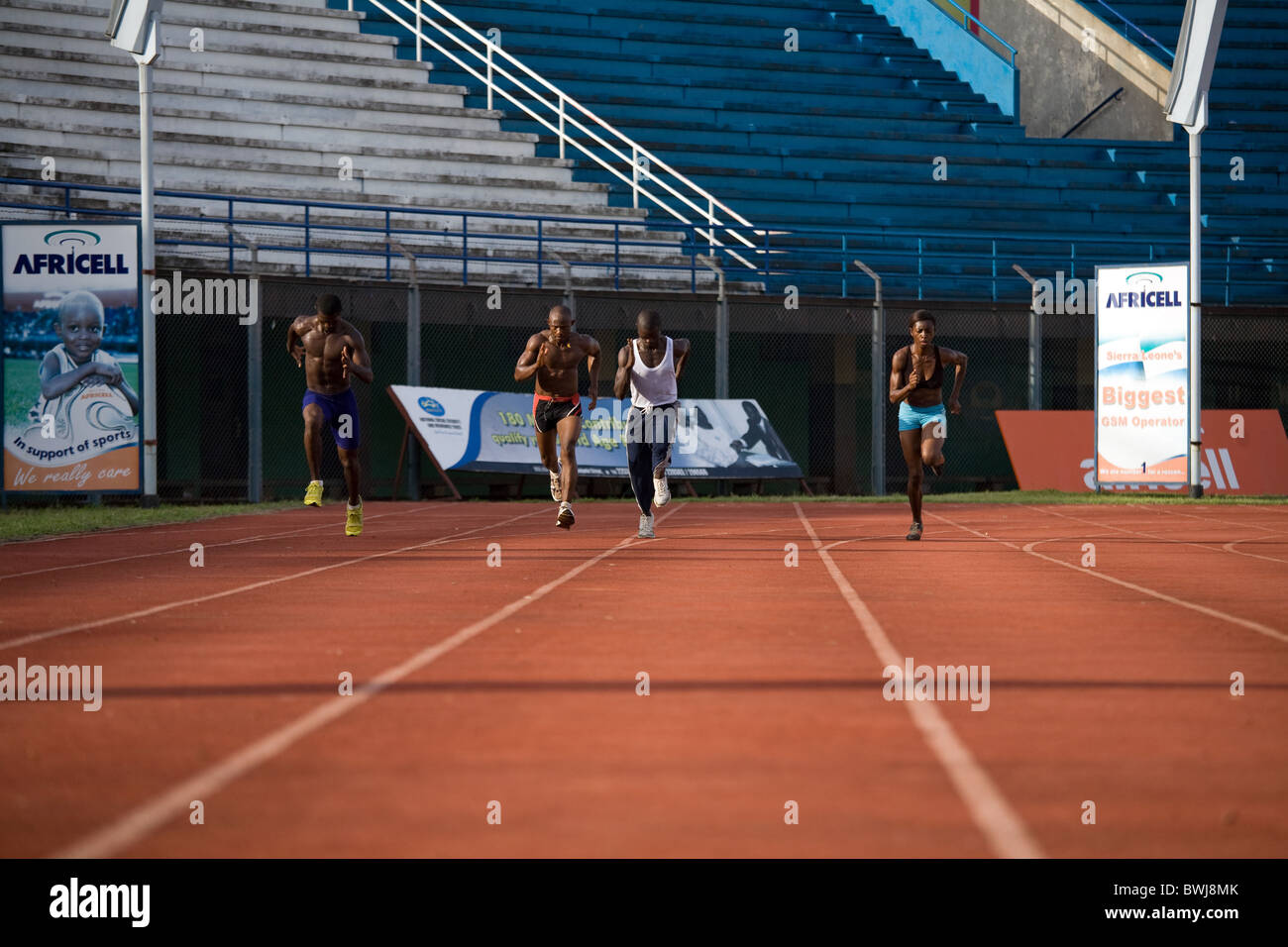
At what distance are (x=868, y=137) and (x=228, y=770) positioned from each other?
29.9 m

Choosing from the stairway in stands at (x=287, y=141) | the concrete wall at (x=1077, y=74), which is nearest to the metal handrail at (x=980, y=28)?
the concrete wall at (x=1077, y=74)

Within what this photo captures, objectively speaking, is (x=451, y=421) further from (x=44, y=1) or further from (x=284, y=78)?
(x=44, y=1)

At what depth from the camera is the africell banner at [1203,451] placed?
24.8 m

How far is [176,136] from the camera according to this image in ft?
89.7

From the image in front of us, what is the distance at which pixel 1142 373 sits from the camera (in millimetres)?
23391

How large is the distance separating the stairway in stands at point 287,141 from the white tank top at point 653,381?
38.7ft

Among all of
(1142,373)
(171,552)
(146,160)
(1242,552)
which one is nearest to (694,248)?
(1142,373)

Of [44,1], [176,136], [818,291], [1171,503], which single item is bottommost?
[1171,503]

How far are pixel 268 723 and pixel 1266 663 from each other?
4152 mm

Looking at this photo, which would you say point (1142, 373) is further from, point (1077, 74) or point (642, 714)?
point (642, 714)

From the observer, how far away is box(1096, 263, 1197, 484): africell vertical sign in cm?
2300

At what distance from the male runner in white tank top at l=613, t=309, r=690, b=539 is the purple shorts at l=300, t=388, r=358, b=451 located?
2461 mm

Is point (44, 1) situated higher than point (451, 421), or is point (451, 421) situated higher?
point (44, 1)

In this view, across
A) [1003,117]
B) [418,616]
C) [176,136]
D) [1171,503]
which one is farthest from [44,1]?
[418,616]
